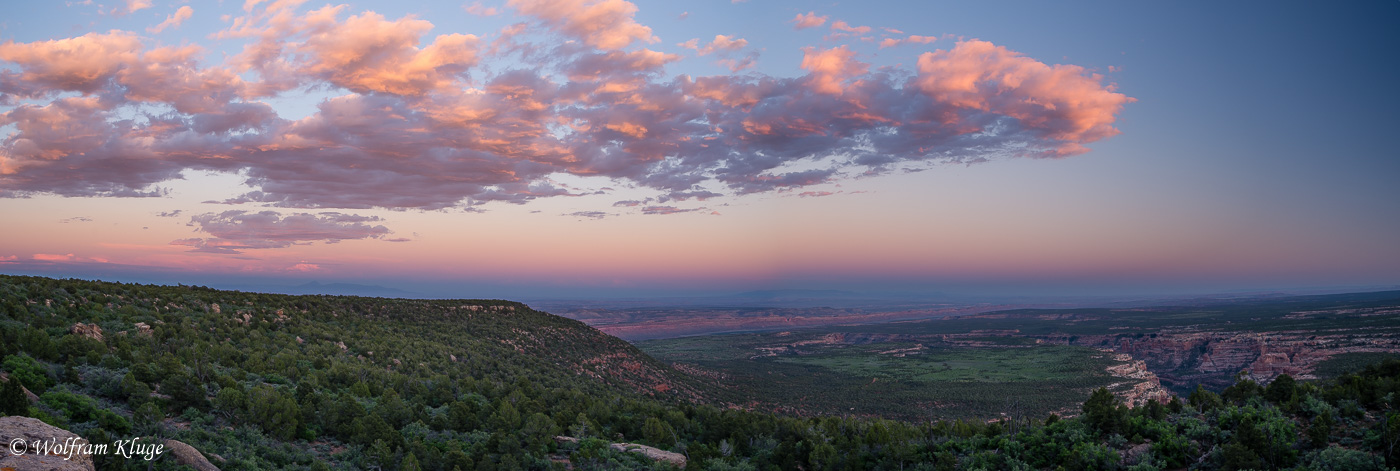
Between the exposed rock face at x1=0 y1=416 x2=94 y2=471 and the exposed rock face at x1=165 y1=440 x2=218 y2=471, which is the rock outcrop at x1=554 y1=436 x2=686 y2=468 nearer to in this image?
the exposed rock face at x1=165 y1=440 x2=218 y2=471

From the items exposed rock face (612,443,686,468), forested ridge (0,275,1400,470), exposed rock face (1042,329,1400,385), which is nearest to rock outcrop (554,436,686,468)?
exposed rock face (612,443,686,468)

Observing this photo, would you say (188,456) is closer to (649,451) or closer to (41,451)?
(41,451)

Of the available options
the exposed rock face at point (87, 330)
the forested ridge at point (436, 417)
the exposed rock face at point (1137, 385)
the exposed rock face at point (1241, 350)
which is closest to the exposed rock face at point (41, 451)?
the forested ridge at point (436, 417)

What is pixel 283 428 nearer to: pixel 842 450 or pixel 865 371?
pixel 842 450

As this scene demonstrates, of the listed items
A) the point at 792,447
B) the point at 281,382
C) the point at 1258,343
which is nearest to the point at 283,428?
the point at 281,382

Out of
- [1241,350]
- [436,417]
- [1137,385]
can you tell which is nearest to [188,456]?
[436,417]

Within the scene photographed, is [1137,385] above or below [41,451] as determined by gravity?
below
